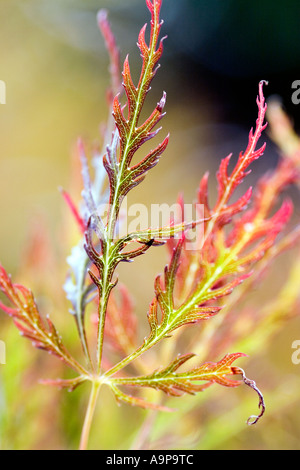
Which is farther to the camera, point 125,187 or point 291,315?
point 291,315

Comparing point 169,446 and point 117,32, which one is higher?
point 117,32

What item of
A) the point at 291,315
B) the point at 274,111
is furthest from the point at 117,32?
the point at 291,315

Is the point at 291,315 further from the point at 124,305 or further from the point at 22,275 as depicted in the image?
the point at 22,275

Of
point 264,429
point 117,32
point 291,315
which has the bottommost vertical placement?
point 264,429

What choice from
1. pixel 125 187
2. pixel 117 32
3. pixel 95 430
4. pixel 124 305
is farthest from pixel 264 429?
pixel 117 32
